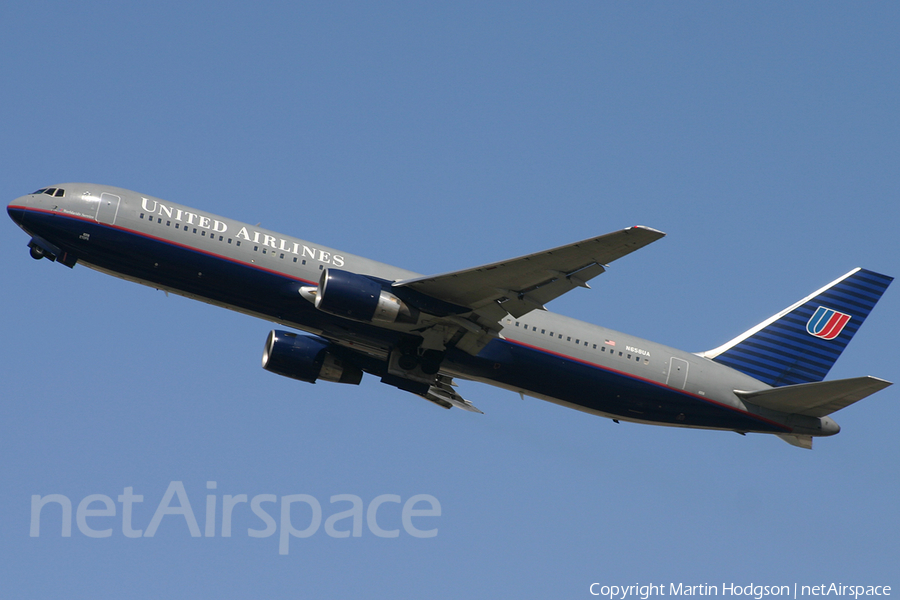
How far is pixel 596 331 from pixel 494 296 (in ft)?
19.2

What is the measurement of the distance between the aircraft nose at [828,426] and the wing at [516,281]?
12974 mm

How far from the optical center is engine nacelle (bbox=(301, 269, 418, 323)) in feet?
108

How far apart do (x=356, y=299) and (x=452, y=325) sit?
3.88 meters

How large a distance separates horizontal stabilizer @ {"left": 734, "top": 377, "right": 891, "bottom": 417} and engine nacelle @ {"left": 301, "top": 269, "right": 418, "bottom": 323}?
47.9 ft

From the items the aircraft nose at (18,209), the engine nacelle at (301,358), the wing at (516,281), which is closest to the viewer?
the wing at (516,281)

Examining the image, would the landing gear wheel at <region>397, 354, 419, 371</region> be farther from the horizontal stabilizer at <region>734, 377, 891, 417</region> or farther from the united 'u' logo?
the united 'u' logo

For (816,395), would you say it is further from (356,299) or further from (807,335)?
(356,299)

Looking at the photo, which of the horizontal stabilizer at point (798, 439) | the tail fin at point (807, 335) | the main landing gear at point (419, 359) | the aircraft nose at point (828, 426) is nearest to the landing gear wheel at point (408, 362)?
the main landing gear at point (419, 359)

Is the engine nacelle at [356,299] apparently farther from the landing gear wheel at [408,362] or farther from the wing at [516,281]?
the landing gear wheel at [408,362]

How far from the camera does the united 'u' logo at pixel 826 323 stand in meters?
41.3

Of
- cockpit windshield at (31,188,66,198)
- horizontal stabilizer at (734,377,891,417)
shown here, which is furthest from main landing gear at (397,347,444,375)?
cockpit windshield at (31,188,66,198)

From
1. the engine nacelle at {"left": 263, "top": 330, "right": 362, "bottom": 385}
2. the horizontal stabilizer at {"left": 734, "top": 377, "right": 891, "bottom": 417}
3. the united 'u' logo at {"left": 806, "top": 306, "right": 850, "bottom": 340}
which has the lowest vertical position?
the engine nacelle at {"left": 263, "top": 330, "right": 362, "bottom": 385}

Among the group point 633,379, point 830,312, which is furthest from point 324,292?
point 830,312

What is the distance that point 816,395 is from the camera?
36938 millimetres
